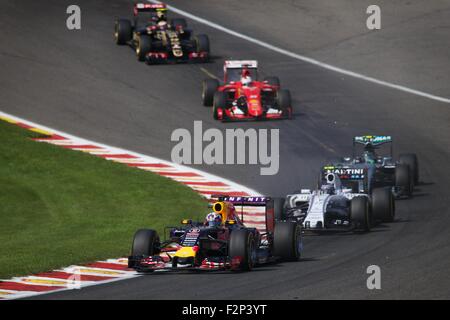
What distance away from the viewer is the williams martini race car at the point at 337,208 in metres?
29.1

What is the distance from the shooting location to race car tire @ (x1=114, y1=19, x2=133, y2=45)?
50.1 metres

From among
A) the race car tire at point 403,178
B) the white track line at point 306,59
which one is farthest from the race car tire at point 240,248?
the white track line at point 306,59

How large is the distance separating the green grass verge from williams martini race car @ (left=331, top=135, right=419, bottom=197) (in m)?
4.39

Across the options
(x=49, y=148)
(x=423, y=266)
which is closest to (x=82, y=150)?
(x=49, y=148)

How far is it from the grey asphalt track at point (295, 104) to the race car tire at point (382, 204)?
19.0 inches

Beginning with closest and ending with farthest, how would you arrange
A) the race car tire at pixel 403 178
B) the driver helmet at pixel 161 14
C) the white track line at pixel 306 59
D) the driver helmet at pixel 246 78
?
the race car tire at pixel 403 178
the driver helmet at pixel 246 78
the white track line at pixel 306 59
the driver helmet at pixel 161 14

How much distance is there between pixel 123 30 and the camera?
50094 millimetres

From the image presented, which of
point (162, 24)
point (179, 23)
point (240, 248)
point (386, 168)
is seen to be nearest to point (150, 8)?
point (179, 23)

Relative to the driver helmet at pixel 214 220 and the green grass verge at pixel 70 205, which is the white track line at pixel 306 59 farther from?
the driver helmet at pixel 214 220

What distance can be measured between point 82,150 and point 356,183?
9559mm

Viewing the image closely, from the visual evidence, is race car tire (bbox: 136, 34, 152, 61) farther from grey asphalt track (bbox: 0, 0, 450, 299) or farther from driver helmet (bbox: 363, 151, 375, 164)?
driver helmet (bbox: 363, 151, 375, 164)

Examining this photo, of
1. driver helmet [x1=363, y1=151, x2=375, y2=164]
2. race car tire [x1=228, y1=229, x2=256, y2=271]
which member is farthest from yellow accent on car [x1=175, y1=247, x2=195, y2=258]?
driver helmet [x1=363, y1=151, x2=375, y2=164]

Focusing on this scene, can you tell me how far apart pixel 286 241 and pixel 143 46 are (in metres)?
24.0
